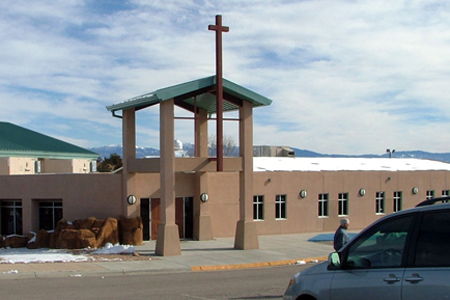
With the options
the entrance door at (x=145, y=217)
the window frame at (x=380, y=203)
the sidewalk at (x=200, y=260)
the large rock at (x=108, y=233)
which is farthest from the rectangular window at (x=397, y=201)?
the large rock at (x=108, y=233)

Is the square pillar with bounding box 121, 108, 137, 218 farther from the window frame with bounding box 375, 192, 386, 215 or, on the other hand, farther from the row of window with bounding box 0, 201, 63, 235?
the window frame with bounding box 375, 192, 386, 215

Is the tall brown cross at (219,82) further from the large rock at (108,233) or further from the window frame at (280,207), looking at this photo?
the window frame at (280,207)

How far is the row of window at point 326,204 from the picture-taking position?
2797 centimetres

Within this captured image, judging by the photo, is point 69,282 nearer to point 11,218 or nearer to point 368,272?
point 368,272

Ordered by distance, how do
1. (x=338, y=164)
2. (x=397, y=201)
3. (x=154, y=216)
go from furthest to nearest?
(x=338, y=164) < (x=397, y=201) < (x=154, y=216)

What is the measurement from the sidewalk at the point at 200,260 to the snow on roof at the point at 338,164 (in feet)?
20.1

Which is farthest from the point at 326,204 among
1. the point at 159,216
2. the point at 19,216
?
the point at 19,216

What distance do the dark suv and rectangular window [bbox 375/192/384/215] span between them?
26.1m

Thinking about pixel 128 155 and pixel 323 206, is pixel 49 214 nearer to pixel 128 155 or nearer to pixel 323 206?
pixel 128 155

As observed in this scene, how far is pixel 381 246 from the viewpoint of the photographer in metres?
6.59

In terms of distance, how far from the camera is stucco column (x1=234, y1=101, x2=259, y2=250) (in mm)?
22234

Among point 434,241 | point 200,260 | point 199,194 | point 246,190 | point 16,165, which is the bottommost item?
point 200,260

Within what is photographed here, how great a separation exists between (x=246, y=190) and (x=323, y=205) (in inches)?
355

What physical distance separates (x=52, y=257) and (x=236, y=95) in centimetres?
933
